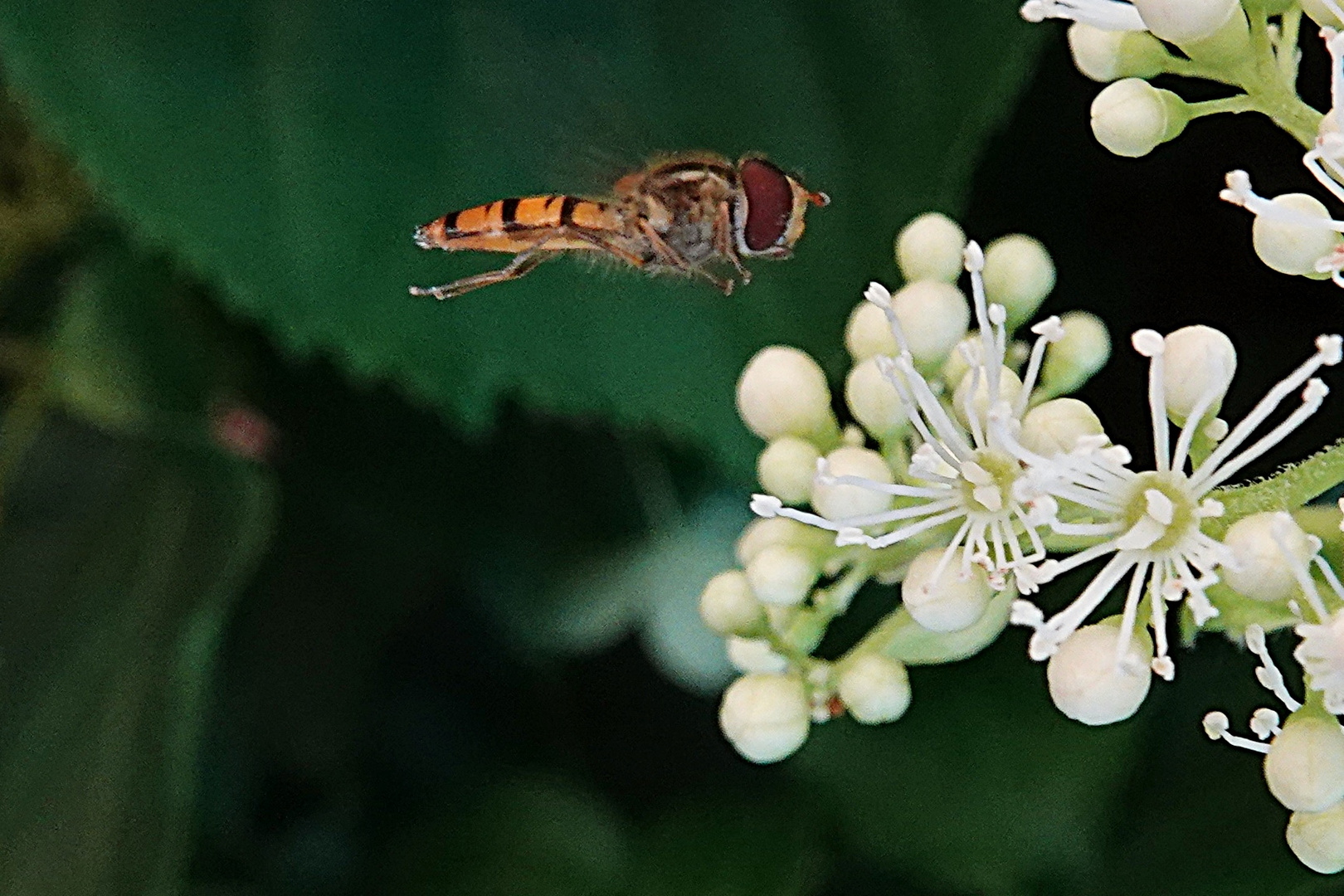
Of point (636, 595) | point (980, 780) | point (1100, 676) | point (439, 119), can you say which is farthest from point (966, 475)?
point (636, 595)

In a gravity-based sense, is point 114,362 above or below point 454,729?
above

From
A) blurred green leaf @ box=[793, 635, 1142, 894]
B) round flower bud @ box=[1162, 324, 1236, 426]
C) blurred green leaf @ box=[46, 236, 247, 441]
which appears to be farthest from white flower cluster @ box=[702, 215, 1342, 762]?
blurred green leaf @ box=[46, 236, 247, 441]

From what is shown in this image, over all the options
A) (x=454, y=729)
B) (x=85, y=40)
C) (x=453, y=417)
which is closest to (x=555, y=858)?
(x=454, y=729)

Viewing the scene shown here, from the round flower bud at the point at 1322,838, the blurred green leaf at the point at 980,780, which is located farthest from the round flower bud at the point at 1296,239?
the blurred green leaf at the point at 980,780

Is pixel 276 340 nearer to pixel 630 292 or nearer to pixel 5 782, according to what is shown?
pixel 630 292

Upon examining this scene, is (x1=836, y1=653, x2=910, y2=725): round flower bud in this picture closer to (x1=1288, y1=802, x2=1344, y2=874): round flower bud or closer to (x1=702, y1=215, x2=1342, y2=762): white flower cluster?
(x1=702, y1=215, x2=1342, y2=762): white flower cluster

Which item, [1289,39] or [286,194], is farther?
[286,194]

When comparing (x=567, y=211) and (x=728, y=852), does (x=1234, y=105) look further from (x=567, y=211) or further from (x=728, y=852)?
(x=728, y=852)
